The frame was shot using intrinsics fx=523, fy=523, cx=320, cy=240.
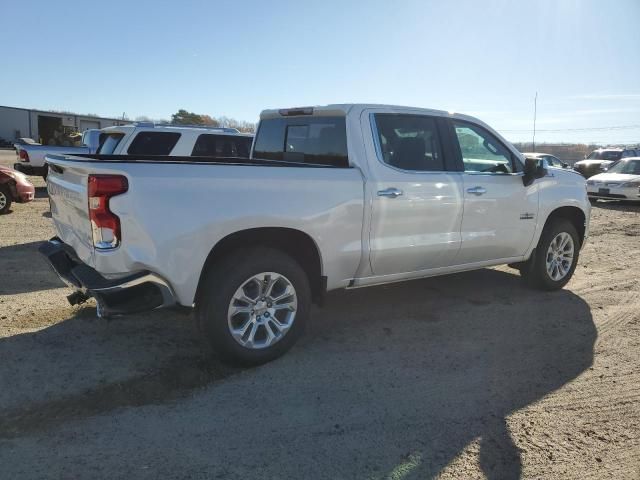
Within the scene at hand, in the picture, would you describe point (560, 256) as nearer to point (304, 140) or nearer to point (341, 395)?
point (304, 140)

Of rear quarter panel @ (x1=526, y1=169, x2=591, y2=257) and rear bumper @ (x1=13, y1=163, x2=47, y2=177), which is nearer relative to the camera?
rear quarter panel @ (x1=526, y1=169, x2=591, y2=257)

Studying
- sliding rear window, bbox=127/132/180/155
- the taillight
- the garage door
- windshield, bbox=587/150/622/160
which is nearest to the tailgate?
the taillight

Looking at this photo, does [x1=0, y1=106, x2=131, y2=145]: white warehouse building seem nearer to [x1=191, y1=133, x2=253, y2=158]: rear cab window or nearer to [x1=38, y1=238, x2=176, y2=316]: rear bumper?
[x1=191, y1=133, x2=253, y2=158]: rear cab window

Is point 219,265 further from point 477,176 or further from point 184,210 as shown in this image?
point 477,176

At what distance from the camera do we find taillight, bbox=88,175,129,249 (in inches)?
127

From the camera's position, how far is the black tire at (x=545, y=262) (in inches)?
234

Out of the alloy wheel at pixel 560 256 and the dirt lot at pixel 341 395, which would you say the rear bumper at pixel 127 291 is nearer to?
the dirt lot at pixel 341 395

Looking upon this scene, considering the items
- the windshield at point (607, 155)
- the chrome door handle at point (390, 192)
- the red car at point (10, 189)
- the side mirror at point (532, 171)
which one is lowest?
the red car at point (10, 189)

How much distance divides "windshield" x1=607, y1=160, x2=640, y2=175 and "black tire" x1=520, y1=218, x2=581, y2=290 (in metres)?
12.7

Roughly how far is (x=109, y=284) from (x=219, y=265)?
29.0 inches

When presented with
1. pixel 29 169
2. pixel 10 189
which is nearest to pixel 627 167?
pixel 10 189

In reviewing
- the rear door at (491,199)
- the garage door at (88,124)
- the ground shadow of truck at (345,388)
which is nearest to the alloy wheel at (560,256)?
the rear door at (491,199)

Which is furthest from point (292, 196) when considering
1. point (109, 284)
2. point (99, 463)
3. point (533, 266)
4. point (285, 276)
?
point (533, 266)

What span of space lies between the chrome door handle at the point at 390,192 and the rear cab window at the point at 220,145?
17.7ft
